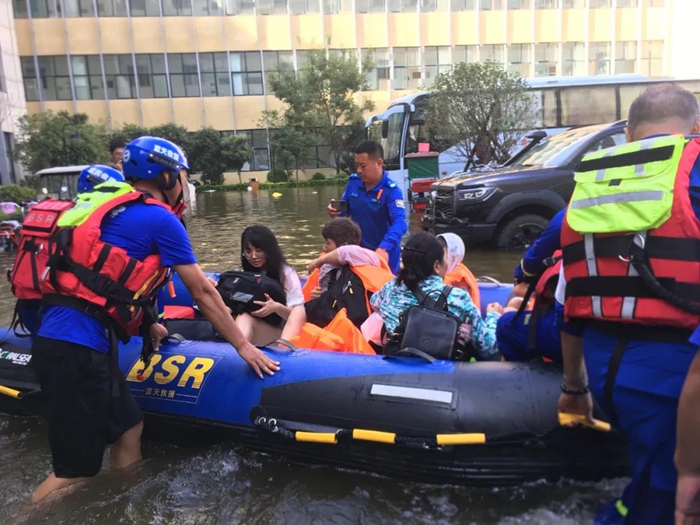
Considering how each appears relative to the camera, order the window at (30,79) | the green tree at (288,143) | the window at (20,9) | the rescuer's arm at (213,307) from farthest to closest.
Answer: the window at (30,79) → the green tree at (288,143) → the window at (20,9) → the rescuer's arm at (213,307)

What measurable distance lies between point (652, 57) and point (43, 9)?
3635 cm

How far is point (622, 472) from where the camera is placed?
8.88 ft

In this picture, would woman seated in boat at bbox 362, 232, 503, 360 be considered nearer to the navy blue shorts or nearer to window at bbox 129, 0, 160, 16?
the navy blue shorts

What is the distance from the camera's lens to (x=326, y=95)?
31.9 m

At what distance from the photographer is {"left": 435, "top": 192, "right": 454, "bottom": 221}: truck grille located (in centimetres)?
868

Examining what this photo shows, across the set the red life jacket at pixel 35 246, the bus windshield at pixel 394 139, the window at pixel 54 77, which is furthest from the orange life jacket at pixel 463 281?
the window at pixel 54 77

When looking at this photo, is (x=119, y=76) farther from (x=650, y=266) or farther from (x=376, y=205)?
(x=650, y=266)

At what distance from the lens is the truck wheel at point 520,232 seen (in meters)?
8.49

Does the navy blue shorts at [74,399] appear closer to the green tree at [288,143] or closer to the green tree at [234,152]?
the green tree at [234,152]

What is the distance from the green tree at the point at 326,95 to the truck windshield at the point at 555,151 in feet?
78.1

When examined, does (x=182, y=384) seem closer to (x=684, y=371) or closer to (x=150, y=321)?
(x=150, y=321)

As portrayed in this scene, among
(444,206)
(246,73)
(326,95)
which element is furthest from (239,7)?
(444,206)

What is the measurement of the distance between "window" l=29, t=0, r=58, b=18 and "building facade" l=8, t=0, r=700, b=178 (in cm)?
6

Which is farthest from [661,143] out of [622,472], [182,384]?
[182,384]
